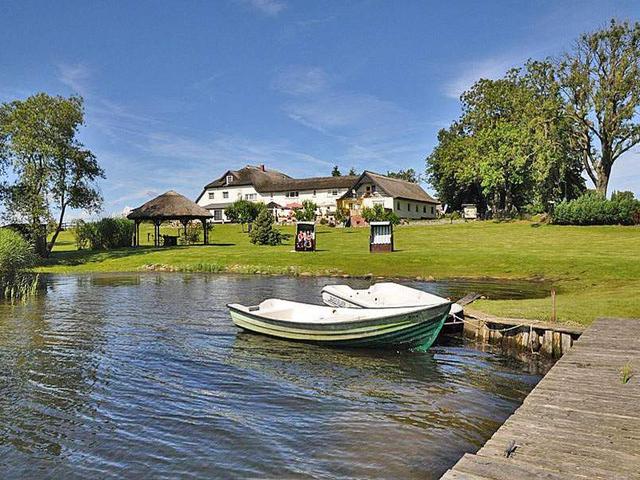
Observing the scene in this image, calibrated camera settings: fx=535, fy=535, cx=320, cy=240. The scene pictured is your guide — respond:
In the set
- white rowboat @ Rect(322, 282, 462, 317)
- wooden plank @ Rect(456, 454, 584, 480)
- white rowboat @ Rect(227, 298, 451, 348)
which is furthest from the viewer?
white rowboat @ Rect(322, 282, 462, 317)

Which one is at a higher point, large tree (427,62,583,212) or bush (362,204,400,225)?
large tree (427,62,583,212)

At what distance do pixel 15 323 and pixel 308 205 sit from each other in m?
57.5

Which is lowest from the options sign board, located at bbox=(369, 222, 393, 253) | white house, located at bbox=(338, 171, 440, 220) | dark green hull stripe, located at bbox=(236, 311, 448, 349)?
dark green hull stripe, located at bbox=(236, 311, 448, 349)

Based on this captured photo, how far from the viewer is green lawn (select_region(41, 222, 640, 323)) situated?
20.0m

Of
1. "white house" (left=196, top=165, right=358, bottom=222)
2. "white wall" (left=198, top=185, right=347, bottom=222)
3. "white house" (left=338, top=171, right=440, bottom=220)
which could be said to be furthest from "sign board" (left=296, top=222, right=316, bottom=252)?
"white wall" (left=198, top=185, right=347, bottom=222)

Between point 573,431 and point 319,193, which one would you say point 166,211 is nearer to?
point 319,193

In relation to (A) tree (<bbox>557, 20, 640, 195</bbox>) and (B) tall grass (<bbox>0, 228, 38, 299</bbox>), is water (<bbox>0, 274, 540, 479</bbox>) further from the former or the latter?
(A) tree (<bbox>557, 20, 640, 195</bbox>)

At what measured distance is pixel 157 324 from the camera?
19.1m

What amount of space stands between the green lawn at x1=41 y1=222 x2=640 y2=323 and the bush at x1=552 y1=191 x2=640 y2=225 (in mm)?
2718

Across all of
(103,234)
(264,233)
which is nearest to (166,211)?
(103,234)

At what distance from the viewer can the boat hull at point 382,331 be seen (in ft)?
46.1

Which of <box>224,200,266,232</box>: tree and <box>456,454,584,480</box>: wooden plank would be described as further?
<box>224,200,266,232</box>: tree

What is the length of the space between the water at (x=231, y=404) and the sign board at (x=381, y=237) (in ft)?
84.2

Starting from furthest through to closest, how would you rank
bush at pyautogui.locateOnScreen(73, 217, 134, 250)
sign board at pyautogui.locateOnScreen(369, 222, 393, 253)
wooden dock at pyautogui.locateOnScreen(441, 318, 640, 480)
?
1. bush at pyautogui.locateOnScreen(73, 217, 134, 250)
2. sign board at pyautogui.locateOnScreen(369, 222, 393, 253)
3. wooden dock at pyautogui.locateOnScreen(441, 318, 640, 480)
